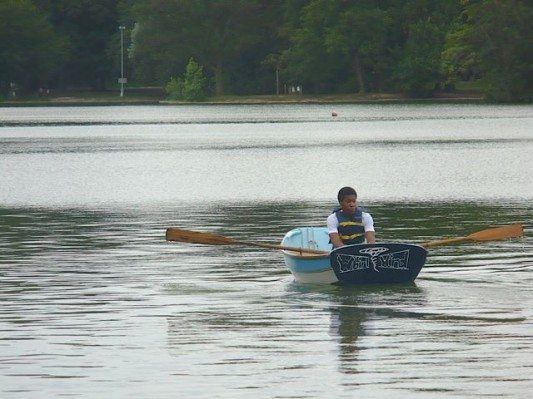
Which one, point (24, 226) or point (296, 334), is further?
point (24, 226)

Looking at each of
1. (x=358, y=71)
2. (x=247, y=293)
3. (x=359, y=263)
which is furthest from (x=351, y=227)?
(x=358, y=71)

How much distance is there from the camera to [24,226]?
122 feet

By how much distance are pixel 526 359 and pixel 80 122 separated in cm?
11985

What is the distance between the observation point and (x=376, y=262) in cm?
2308

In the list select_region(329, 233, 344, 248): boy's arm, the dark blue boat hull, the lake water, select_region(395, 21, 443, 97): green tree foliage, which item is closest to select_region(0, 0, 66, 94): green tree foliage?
select_region(395, 21, 443, 97): green tree foliage

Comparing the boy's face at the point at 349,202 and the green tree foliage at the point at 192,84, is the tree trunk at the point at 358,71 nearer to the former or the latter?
the green tree foliage at the point at 192,84

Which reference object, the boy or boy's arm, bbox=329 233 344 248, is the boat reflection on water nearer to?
boy's arm, bbox=329 233 344 248

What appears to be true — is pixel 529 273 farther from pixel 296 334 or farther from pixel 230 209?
pixel 230 209

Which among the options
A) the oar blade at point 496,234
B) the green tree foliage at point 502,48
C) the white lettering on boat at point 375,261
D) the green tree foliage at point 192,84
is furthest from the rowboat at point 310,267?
the green tree foliage at point 192,84

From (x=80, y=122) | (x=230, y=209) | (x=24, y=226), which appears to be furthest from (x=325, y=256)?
(x=80, y=122)

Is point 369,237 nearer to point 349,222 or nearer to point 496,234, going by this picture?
point 349,222

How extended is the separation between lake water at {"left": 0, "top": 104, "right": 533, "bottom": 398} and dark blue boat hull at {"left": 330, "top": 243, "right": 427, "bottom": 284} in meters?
0.21

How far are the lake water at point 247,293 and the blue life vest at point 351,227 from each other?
860mm

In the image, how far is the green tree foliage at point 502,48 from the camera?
517 feet
